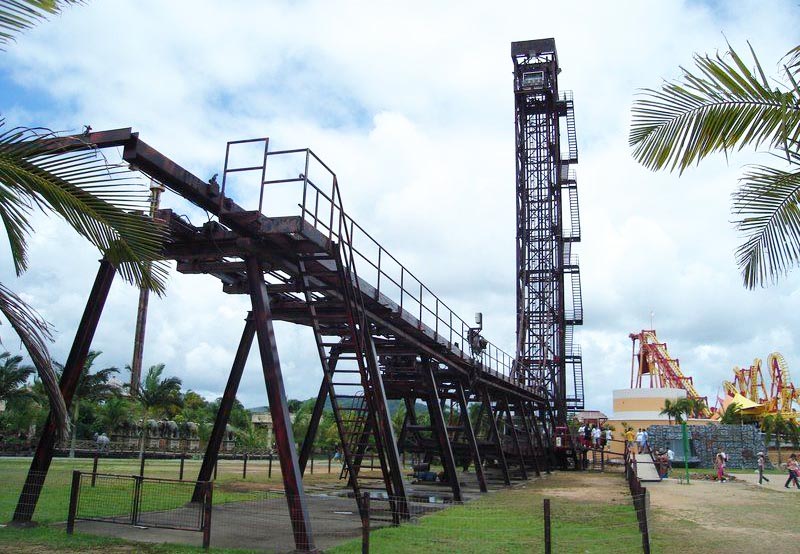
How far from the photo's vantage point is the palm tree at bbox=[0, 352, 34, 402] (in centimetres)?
3475

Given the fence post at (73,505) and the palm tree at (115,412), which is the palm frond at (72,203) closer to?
the fence post at (73,505)

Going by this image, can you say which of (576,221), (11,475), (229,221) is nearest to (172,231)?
(229,221)

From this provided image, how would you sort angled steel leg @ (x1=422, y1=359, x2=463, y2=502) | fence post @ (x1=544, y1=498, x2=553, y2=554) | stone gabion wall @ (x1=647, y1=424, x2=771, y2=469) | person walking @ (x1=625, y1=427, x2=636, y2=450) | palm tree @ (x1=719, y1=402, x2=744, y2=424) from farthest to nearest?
palm tree @ (x1=719, y1=402, x2=744, y2=424) < stone gabion wall @ (x1=647, y1=424, x2=771, y2=469) < person walking @ (x1=625, y1=427, x2=636, y2=450) < angled steel leg @ (x1=422, y1=359, x2=463, y2=502) < fence post @ (x1=544, y1=498, x2=553, y2=554)

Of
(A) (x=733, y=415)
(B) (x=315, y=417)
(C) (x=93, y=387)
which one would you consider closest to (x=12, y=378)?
(C) (x=93, y=387)

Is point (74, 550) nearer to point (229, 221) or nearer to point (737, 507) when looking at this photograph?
point (229, 221)

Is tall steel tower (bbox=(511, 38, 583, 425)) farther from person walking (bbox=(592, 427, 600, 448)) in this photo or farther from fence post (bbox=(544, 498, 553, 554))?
fence post (bbox=(544, 498, 553, 554))

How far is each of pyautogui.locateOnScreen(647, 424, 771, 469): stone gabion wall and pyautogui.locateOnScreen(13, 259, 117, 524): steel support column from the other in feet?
120

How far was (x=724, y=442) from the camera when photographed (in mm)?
40094

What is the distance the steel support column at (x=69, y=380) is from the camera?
10297 mm

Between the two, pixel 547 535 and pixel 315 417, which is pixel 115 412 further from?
pixel 547 535

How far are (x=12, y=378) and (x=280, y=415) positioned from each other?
30.3 meters

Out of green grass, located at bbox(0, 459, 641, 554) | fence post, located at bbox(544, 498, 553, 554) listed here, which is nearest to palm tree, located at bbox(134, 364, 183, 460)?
green grass, located at bbox(0, 459, 641, 554)

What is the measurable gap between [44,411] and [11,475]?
2150 cm

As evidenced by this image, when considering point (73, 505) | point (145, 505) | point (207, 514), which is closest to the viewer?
point (207, 514)
